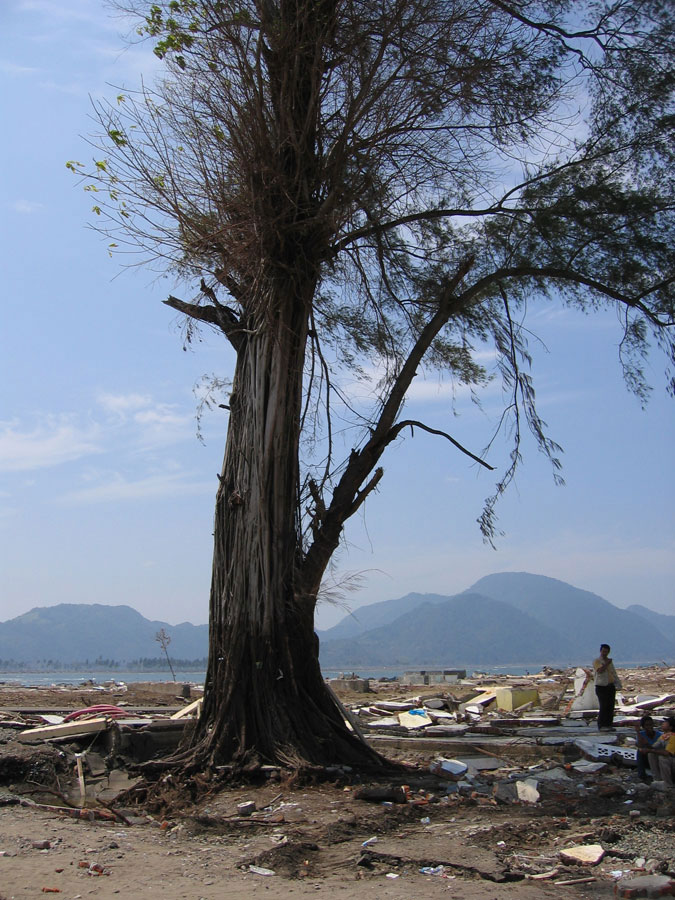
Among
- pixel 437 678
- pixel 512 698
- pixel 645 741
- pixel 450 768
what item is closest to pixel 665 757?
pixel 645 741

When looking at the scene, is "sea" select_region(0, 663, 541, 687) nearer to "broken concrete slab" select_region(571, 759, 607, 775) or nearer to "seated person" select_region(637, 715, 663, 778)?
"broken concrete slab" select_region(571, 759, 607, 775)

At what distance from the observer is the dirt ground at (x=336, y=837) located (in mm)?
5086

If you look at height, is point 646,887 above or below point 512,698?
below

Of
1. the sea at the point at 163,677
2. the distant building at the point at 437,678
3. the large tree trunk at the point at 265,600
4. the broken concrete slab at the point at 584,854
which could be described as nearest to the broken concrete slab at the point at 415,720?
the large tree trunk at the point at 265,600

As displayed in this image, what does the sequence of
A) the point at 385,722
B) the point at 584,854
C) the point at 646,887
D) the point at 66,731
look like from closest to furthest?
the point at 646,887 → the point at 584,854 → the point at 66,731 → the point at 385,722

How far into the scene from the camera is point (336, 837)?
621cm

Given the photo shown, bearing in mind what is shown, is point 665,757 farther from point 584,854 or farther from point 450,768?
point 584,854

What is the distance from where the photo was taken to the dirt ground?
5086 millimetres

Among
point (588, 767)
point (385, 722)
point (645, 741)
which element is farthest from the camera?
point (385, 722)

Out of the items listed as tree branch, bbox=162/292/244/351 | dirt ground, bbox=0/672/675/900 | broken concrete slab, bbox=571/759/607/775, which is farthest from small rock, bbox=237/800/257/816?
tree branch, bbox=162/292/244/351

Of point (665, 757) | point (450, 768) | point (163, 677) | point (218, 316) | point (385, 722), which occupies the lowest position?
point (163, 677)

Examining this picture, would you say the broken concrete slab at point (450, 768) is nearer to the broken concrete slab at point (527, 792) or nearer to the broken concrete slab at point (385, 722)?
the broken concrete slab at point (527, 792)

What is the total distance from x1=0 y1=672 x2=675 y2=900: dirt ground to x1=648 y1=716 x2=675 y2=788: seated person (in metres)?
0.30

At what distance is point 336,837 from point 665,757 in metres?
3.40
